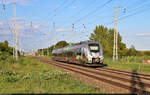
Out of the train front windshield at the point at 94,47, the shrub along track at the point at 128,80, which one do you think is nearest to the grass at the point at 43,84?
the shrub along track at the point at 128,80

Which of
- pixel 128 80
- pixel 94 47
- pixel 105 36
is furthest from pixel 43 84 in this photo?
pixel 105 36

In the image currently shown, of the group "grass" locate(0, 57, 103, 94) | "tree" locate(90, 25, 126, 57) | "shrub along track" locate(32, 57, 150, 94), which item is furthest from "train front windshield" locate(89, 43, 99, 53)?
"tree" locate(90, 25, 126, 57)

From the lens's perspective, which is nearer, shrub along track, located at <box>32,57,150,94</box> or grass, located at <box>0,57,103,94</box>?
grass, located at <box>0,57,103,94</box>

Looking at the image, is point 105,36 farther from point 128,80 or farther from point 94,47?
point 128,80

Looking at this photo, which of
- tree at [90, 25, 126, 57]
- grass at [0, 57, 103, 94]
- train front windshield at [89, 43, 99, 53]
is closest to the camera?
grass at [0, 57, 103, 94]

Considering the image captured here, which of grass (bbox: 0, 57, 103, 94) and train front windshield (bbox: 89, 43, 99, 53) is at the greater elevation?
train front windshield (bbox: 89, 43, 99, 53)

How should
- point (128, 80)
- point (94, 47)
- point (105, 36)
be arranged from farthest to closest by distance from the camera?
1. point (105, 36)
2. point (94, 47)
3. point (128, 80)

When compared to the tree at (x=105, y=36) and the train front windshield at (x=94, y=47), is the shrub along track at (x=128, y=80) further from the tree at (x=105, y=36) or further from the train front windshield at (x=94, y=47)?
the tree at (x=105, y=36)

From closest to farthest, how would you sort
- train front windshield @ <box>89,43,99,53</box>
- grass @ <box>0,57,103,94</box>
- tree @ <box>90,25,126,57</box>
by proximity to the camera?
grass @ <box>0,57,103,94</box> → train front windshield @ <box>89,43,99,53</box> → tree @ <box>90,25,126,57</box>

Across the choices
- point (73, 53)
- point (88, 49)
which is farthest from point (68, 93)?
point (73, 53)

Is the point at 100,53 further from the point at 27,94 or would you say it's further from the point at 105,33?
the point at 105,33

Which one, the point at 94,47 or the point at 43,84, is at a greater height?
the point at 94,47

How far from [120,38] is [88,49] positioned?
43.0 metres

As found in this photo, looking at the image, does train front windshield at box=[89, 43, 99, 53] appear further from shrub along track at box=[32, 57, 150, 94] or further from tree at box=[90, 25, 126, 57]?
tree at box=[90, 25, 126, 57]
